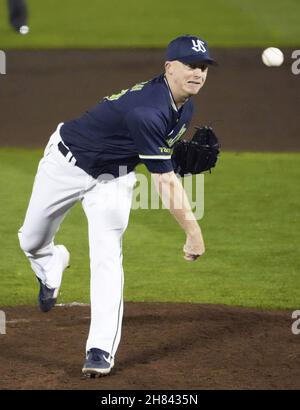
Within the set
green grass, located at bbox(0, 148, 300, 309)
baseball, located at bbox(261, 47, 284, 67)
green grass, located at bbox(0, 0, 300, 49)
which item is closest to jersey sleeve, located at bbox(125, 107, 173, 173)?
green grass, located at bbox(0, 148, 300, 309)

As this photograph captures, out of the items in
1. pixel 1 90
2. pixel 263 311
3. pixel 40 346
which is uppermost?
pixel 1 90

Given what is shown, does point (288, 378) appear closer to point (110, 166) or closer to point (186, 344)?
point (186, 344)

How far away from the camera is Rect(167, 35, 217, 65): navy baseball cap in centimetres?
545

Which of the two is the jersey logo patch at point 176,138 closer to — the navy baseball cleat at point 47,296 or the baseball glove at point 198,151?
the baseball glove at point 198,151

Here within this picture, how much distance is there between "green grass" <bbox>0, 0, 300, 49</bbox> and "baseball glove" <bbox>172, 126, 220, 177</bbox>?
1347cm

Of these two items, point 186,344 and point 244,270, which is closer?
point 186,344

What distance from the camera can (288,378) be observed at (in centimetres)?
554

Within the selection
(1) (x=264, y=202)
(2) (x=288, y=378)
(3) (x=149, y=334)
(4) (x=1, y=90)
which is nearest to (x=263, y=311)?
(3) (x=149, y=334)

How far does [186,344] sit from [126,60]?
9.97 metres

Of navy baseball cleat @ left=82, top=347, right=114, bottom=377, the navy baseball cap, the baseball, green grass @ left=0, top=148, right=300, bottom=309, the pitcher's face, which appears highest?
the baseball

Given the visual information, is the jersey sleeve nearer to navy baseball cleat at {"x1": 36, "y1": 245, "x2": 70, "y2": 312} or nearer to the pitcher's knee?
the pitcher's knee

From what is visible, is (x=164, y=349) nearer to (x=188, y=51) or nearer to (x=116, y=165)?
(x=116, y=165)

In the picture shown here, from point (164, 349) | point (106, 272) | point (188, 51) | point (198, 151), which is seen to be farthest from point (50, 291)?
point (188, 51)
